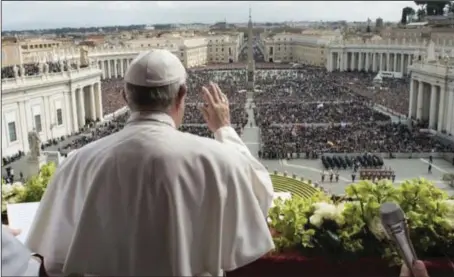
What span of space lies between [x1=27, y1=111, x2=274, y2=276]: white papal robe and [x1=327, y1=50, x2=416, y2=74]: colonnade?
58296 millimetres

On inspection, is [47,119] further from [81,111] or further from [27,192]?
[27,192]

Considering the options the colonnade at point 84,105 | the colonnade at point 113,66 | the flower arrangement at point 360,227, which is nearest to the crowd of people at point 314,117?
the colonnade at point 84,105

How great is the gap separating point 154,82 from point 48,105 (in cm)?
3113

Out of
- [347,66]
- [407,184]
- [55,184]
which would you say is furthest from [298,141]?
[347,66]

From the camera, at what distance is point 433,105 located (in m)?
32.8

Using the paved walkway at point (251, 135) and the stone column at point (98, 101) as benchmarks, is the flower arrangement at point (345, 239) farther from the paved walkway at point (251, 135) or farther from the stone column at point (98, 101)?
the stone column at point (98, 101)

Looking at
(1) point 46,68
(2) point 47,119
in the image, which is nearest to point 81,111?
(1) point 46,68

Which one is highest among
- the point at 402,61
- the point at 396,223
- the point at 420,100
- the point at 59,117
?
the point at 396,223

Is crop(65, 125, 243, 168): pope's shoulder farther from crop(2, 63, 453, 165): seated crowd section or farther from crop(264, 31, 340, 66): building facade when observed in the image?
crop(264, 31, 340, 66): building facade

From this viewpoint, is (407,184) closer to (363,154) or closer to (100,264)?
(100,264)

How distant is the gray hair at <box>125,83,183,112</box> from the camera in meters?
2.15

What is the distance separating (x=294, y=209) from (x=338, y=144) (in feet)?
74.9

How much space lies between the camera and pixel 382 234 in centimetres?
355

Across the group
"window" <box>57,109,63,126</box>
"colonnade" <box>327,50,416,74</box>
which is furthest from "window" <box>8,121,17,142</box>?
"colonnade" <box>327,50,416,74</box>
